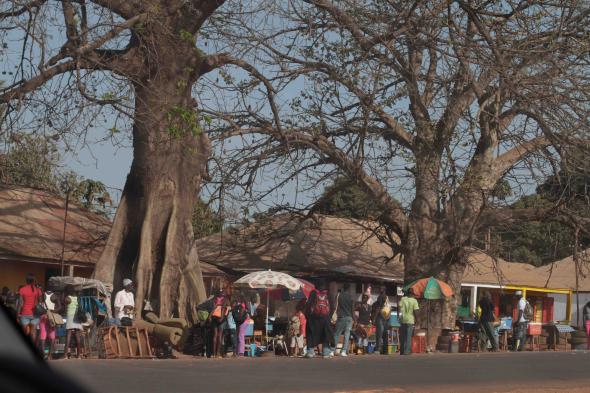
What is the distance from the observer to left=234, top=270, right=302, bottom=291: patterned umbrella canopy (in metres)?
22.0

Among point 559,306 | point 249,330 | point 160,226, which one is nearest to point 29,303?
point 160,226

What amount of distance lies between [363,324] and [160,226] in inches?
231

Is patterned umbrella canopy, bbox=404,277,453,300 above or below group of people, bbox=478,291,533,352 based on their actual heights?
above

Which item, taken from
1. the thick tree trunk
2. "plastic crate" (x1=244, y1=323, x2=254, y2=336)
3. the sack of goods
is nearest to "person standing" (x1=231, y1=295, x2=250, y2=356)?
"plastic crate" (x1=244, y1=323, x2=254, y2=336)

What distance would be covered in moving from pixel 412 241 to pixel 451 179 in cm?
424

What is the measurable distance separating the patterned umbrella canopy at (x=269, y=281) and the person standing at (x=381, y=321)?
227 cm

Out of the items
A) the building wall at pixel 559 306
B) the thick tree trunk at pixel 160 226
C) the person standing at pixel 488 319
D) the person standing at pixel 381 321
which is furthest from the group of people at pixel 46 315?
the building wall at pixel 559 306

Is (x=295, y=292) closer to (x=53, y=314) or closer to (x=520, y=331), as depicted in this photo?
(x=53, y=314)

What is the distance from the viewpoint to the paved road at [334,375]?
1262cm

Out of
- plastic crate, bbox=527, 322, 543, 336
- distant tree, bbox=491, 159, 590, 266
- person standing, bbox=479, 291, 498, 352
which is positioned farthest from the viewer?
plastic crate, bbox=527, 322, 543, 336

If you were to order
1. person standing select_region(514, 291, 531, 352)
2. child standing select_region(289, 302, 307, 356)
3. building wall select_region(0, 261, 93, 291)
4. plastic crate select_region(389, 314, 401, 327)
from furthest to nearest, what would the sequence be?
1. person standing select_region(514, 291, 531, 352)
2. plastic crate select_region(389, 314, 401, 327)
3. building wall select_region(0, 261, 93, 291)
4. child standing select_region(289, 302, 307, 356)

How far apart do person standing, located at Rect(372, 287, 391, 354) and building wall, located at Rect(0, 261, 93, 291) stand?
846 cm

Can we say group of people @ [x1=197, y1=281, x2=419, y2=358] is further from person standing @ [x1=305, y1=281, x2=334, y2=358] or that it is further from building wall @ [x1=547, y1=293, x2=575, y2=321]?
building wall @ [x1=547, y1=293, x2=575, y2=321]

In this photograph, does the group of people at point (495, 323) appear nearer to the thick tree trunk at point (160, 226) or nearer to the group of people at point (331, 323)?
the group of people at point (331, 323)
